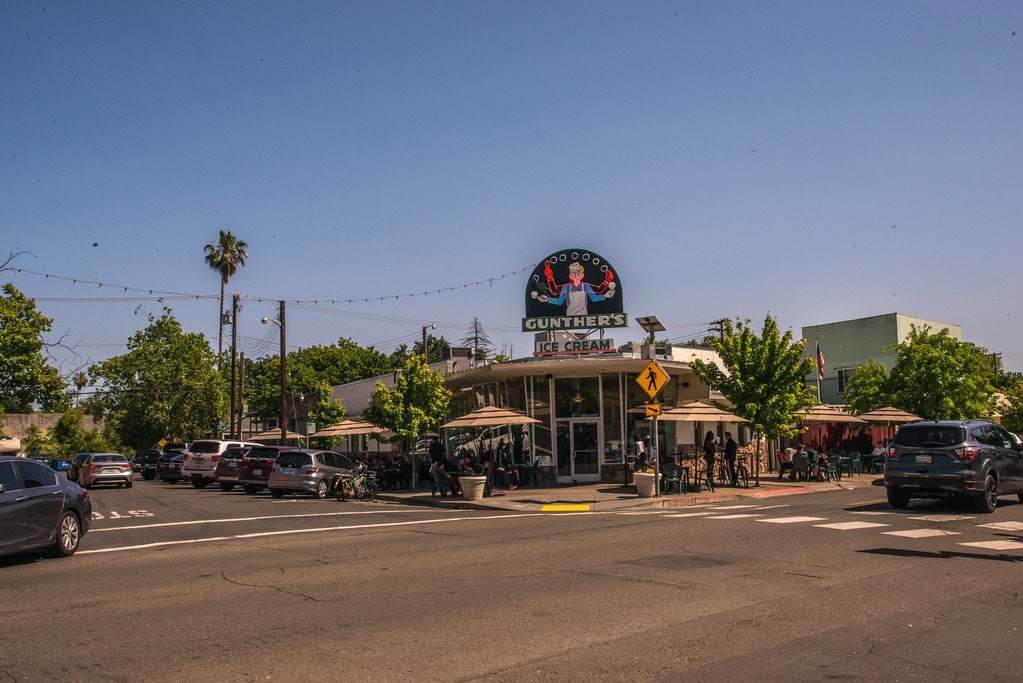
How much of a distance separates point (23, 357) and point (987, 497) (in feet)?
103

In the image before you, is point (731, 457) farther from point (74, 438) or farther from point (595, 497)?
point (74, 438)

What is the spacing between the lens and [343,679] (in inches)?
242

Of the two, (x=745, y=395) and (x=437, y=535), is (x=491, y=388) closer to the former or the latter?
(x=745, y=395)

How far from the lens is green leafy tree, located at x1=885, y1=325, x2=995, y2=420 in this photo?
127 ft

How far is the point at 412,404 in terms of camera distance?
3244 cm

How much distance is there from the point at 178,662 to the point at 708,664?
13.2 feet

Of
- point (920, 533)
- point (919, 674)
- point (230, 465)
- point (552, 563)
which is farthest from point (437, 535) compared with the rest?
point (230, 465)

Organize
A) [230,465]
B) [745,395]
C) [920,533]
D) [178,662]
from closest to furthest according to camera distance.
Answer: [178,662]
[920,533]
[745,395]
[230,465]

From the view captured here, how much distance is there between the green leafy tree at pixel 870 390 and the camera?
40.4 m

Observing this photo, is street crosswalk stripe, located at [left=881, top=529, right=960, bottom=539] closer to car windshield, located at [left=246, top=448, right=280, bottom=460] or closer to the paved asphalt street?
the paved asphalt street

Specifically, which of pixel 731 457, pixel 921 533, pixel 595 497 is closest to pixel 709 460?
pixel 731 457

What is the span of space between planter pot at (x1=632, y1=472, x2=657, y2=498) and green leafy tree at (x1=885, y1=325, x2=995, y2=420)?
2109cm

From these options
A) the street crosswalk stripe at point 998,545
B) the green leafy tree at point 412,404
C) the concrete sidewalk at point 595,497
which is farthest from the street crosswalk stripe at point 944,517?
the green leafy tree at point 412,404

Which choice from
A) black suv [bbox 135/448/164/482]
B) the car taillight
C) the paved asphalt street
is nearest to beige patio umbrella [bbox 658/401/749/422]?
the car taillight
